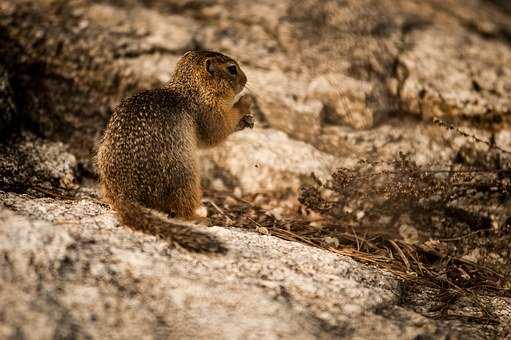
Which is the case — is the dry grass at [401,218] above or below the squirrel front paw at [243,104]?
below

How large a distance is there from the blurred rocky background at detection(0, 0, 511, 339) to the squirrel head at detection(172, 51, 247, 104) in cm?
52

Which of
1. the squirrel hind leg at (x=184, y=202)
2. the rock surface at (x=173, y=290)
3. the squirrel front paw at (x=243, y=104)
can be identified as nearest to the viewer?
the rock surface at (x=173, y=290)

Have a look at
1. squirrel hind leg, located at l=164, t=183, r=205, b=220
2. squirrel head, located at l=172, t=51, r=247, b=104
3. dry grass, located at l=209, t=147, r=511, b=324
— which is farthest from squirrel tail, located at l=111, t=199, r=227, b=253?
squirrel head, located at l=172, t=51, r=247, b=104

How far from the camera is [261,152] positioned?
12.2 ft

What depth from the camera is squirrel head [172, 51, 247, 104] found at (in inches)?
134

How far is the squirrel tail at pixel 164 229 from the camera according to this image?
2344 mm

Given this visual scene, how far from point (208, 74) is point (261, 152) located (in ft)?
2.28

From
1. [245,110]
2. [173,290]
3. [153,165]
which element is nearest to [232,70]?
[245,110]

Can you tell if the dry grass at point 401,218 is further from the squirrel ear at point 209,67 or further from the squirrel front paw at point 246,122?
the squirrel ear at point 209,67

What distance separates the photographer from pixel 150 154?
2695mm

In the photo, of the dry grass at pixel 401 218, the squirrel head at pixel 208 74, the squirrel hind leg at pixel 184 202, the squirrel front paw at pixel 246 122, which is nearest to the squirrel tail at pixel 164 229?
the squirrel hind leg at pixel 184 202

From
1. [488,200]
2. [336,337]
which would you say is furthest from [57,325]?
[488,200]

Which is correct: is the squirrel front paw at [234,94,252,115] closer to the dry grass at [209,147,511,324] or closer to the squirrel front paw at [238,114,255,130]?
the squirrel front paw at [238,114,255,130]

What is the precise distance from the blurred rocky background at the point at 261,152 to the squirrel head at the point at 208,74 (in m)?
0.52
